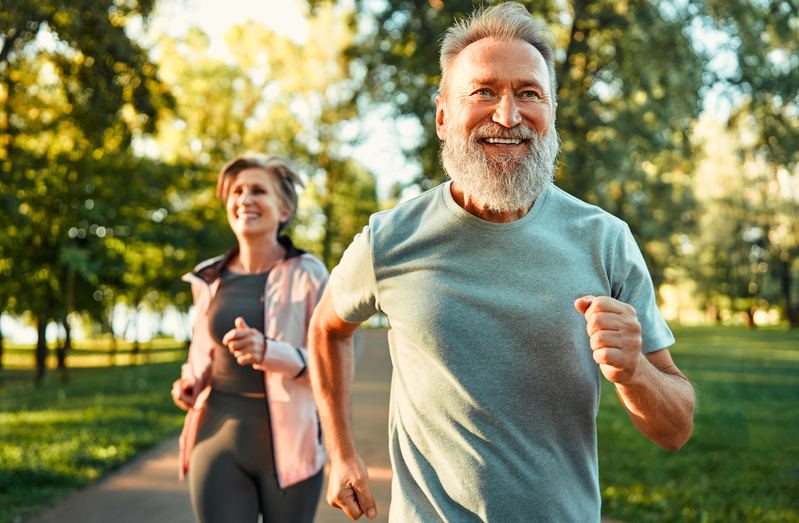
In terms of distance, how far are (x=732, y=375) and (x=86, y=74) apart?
55.2ft

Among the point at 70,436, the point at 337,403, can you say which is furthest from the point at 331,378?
the point at 70,436

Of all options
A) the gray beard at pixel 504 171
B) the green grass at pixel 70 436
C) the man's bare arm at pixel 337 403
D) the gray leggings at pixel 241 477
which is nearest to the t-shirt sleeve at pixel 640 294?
the gray beard at pixel 504 171

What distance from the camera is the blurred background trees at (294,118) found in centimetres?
952

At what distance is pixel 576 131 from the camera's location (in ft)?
Result: 35.3

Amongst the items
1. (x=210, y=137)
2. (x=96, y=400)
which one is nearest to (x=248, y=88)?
(x=210, y=137)

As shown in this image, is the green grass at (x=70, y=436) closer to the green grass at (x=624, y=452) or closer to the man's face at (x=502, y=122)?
the green grass at (x=624, y=452)

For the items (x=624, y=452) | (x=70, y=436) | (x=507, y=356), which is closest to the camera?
(x=507, y=356)

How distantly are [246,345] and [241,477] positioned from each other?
603 mm

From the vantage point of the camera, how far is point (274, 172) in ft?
12.1

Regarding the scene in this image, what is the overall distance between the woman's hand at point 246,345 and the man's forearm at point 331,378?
2.46ft

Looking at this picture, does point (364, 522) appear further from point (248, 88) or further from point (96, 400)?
point (248, 88)

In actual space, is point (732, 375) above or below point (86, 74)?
below

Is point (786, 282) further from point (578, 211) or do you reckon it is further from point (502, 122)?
point (502, 122)

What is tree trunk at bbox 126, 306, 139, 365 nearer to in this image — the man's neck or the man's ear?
the man's ear
